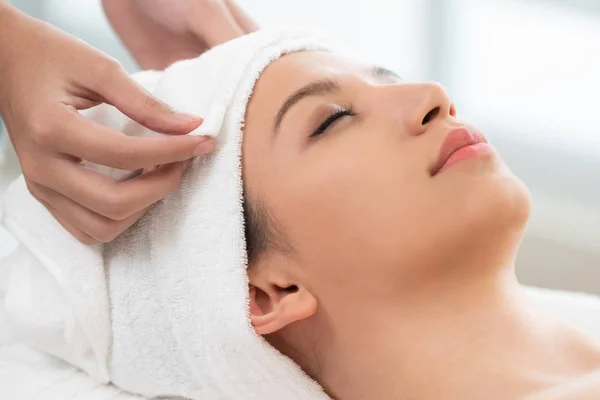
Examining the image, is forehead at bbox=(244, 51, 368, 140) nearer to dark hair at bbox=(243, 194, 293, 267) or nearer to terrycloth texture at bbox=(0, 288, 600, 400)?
dark hair at bbox=(243, 194, 293, 267)

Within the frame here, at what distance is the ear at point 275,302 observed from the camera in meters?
1.02

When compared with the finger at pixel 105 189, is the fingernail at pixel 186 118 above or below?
above

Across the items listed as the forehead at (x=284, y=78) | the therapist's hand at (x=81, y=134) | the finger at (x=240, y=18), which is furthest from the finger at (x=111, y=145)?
the finger at (x=240, y=18)

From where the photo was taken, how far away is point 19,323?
116cm

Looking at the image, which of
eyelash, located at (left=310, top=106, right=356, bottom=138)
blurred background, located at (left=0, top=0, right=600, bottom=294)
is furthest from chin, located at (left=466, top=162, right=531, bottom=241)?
blurred background, located at (left=0, top=0, right=600, bottom=294)

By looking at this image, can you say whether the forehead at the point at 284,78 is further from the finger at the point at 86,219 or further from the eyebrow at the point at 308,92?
the finger at the point at 86,219

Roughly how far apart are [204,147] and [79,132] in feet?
0.57

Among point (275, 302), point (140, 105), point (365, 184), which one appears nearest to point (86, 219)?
point (140, 105)

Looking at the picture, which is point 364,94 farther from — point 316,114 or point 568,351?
point 568,351

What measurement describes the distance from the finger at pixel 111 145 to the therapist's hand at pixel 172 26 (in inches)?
19.7

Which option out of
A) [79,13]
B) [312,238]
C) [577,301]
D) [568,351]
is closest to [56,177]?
[312,238]

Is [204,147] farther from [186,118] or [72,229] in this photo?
[72,229]

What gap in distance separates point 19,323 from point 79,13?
4.00 feet

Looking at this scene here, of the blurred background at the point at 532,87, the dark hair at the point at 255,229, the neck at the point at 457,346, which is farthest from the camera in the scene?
the blurred background at the point at 532,87
